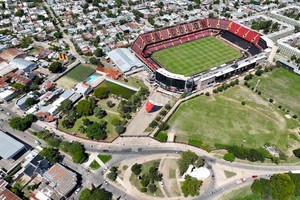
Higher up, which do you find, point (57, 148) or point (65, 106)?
point (65, 106)

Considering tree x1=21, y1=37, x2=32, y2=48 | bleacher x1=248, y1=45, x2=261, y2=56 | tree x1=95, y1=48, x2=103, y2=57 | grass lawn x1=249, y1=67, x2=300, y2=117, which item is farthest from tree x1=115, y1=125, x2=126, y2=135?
bleacher x1=248, y1=45, x2=261, y2=56

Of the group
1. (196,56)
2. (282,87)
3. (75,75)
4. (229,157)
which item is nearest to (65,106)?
(75,75)

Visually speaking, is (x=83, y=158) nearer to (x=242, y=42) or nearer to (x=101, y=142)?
(x=101, y=142)

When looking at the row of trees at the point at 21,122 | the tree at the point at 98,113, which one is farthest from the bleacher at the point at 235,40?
the row of trees at the point at 21,122

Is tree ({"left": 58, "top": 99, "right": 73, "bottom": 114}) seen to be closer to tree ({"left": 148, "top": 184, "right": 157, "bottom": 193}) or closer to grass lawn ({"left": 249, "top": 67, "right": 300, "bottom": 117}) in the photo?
tree ({"left": 148, "top": 184, "right": 157, "bottom": 193})

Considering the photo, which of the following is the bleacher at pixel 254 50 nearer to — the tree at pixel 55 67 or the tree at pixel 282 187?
the tree at pixel 282 187

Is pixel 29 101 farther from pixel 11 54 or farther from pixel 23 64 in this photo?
pixel 11 54

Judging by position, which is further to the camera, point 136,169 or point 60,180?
point 136,169

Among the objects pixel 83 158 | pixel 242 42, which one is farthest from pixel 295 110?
pixel 83 158
